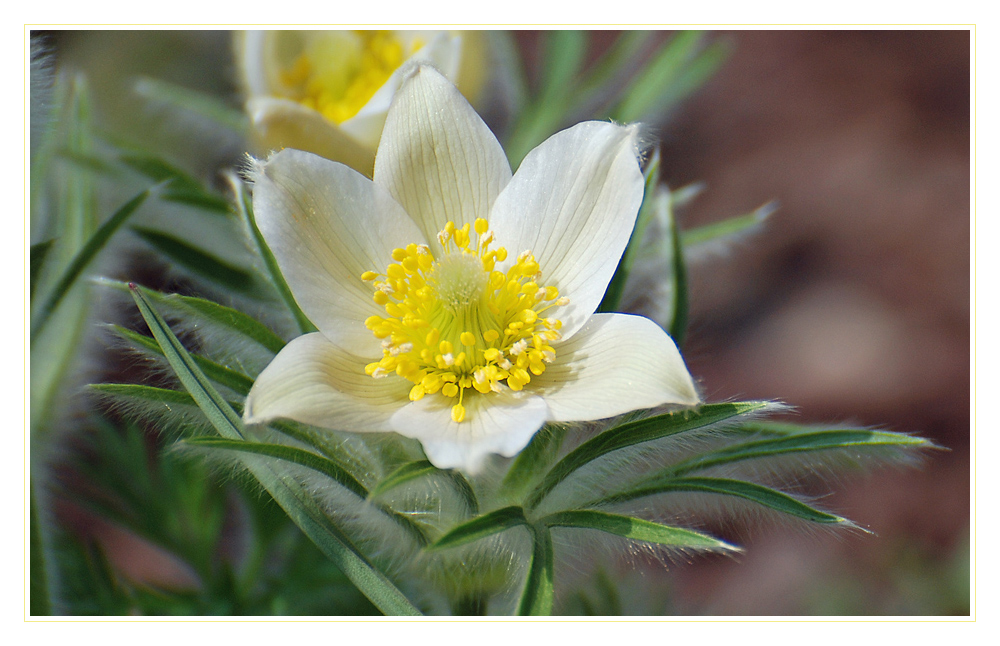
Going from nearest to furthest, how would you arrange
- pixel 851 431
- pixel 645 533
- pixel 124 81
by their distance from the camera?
pixel 645 533
pixel 851 431
pixel 124 81

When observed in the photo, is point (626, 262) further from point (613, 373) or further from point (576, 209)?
point (613, 373)

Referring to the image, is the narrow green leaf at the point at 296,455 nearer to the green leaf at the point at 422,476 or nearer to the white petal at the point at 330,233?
the green leaf at the point at 422,476

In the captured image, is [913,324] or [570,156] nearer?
[570,156]

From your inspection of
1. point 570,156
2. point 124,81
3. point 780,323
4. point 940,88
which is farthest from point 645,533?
point 940,88

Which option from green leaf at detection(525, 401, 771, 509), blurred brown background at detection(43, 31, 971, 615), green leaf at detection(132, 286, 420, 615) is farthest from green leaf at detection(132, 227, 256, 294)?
blurred brown background at detection(43, 31, 971, 615)

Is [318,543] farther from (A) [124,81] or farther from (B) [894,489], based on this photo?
(B) [894,489]

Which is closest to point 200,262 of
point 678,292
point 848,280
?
point 678,292

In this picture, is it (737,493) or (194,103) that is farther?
(194,103)

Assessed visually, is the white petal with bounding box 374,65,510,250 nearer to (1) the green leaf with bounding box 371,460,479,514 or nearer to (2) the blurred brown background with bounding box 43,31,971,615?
(1) the green leaf with bounding box 371,460,479,514
